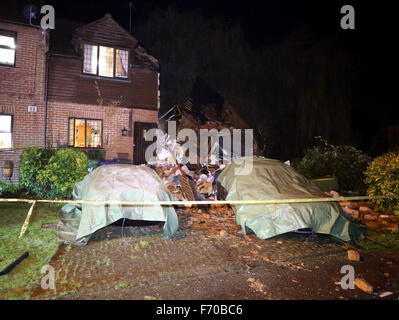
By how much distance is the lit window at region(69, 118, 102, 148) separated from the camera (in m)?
12.5

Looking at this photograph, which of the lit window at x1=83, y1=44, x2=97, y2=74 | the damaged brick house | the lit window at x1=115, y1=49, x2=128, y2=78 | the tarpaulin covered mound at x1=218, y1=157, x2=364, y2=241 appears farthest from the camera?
the lit window at x1=115, y1=49, x2=128, y2=78

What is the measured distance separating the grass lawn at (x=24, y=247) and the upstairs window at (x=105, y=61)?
7.61 m

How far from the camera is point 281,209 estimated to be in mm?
5312

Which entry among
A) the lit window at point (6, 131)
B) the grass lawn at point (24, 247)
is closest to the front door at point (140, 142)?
the lit window at point (6, 131)

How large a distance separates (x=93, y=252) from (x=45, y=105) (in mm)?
9522

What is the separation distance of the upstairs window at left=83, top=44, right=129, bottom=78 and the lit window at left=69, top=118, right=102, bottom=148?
2.39m

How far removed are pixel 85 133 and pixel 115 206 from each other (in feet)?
28.7

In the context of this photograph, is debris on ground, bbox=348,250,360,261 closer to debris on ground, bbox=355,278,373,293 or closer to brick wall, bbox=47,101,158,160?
debris on ground, bbox=355,278,373,293

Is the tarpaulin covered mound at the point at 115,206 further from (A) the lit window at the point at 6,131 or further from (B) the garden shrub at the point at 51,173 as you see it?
(A) the lit window at the point at 6,131

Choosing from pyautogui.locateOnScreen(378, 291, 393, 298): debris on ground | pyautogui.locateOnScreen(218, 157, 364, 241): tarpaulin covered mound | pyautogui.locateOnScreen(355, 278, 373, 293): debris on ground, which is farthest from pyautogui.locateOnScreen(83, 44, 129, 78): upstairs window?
pyautogui.locateOnScreen(378, 291, 393, 298): debris on ground

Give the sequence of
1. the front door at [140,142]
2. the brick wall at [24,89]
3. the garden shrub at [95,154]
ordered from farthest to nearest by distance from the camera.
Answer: the front door at [140,142] < the garden shrub at [95,154] < the brick wall at [24,89]

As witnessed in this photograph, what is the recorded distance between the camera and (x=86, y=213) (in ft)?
16.4

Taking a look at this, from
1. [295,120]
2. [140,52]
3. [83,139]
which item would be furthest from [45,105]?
[295,120]

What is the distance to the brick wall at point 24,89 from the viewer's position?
37.0 ft
